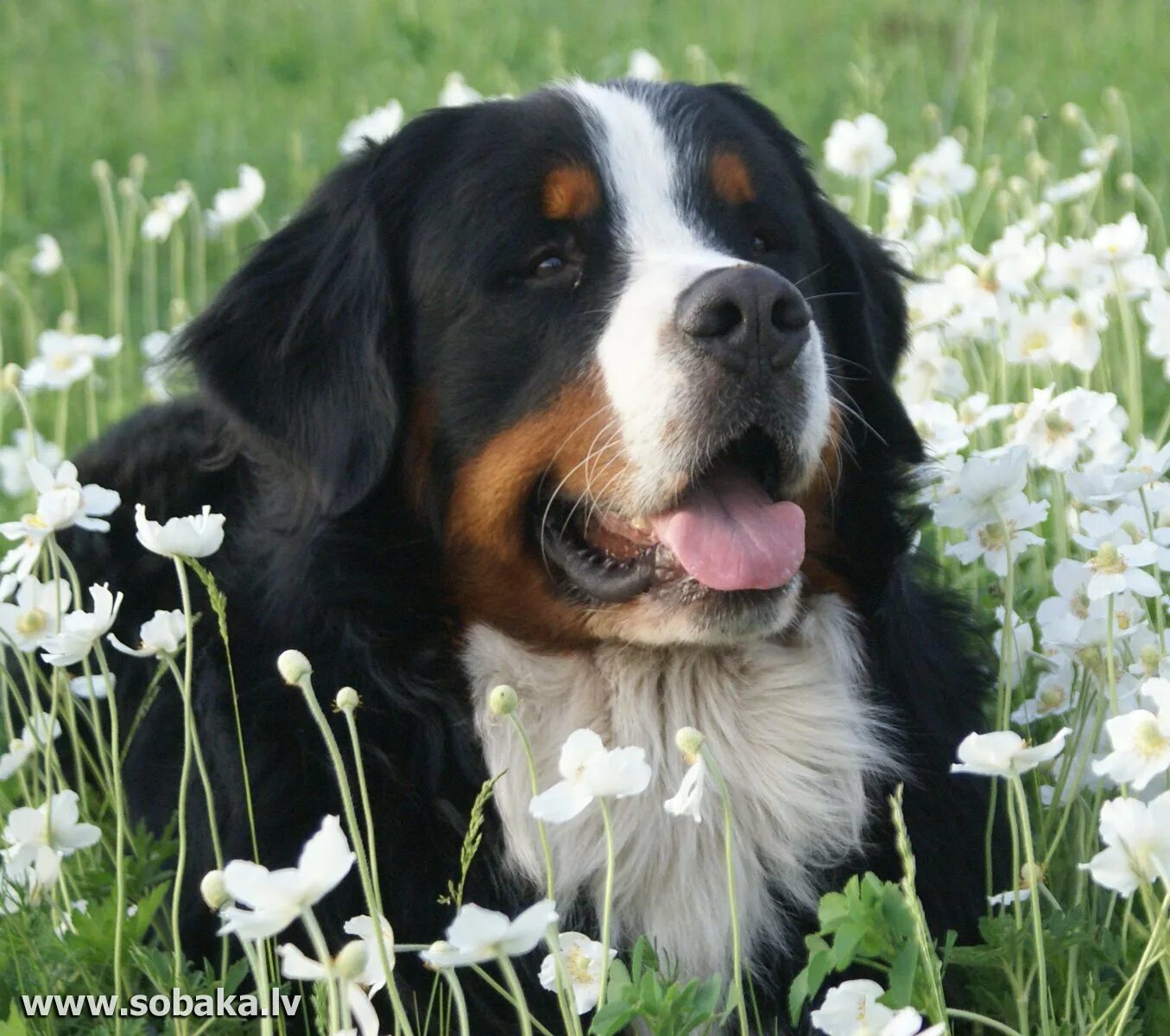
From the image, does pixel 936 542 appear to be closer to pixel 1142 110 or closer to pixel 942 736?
pixel 942 736

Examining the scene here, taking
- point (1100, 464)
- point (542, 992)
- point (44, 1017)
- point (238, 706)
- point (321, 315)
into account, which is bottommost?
point (542, 992)

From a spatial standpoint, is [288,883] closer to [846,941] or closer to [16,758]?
[846,941]

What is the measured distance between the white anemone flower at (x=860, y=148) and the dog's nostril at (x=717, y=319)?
6.07 ft

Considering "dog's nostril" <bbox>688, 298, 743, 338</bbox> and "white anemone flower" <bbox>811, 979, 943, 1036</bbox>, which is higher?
"dog's nostril" <bbox>688, 298, 743, 338</bbox>

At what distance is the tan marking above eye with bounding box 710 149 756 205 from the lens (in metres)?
2.84

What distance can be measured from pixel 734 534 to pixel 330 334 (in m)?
0.76

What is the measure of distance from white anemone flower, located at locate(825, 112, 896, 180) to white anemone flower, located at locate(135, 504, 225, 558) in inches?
98.0

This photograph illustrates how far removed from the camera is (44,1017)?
7.54 feet

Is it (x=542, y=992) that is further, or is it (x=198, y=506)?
(x=198, y=506)

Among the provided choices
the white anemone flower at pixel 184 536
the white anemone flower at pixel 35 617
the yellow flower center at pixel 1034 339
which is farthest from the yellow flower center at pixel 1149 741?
the yellow flower center at pixel 1034 339

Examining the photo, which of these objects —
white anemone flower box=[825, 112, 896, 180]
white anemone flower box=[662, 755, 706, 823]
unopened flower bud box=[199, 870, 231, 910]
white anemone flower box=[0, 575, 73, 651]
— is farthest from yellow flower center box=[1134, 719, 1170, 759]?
white anemone flower box=[825, 112, 896, 180]

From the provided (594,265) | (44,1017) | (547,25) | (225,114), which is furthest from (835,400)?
(547,25)

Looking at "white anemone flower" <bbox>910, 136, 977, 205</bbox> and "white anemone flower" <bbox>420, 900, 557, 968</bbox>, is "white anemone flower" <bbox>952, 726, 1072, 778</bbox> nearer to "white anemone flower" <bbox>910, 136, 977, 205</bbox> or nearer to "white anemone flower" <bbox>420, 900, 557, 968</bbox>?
"white anemone flower" <bbox>420, 900, 557, 968</bbox>

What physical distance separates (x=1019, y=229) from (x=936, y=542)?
0.73 meters
